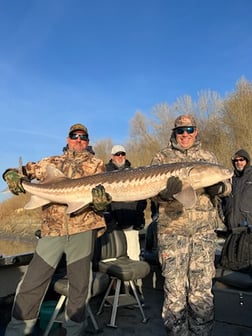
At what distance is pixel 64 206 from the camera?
4105 millimetres

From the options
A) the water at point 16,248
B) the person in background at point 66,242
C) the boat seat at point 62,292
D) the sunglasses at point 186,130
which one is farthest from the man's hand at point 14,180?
the water at point 16,248

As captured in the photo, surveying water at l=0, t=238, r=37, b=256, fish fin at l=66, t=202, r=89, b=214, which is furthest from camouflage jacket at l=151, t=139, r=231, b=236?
water at l=0, t=238, r=37, b=256

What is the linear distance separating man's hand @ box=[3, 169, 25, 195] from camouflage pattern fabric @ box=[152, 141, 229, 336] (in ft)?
5.39

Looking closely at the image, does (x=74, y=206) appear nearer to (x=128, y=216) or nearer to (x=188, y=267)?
(x=188, y=267)

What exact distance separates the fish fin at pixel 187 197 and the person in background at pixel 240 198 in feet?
8.84

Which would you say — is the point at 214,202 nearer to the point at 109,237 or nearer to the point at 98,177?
the point at 98,177

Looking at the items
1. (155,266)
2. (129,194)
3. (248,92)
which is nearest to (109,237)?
(155,266)

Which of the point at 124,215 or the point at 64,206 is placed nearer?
the point at 64,206

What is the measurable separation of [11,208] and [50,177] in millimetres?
32236

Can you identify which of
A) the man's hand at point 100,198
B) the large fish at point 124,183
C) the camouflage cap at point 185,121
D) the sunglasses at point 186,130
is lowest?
the man's hand at point 100,198

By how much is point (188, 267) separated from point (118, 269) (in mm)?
1334

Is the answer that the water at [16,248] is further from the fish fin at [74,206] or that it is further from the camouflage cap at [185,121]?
the camouflage cap at [185,121]

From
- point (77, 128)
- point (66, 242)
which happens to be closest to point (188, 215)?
point (66, 242)

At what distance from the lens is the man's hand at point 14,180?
4129mm
